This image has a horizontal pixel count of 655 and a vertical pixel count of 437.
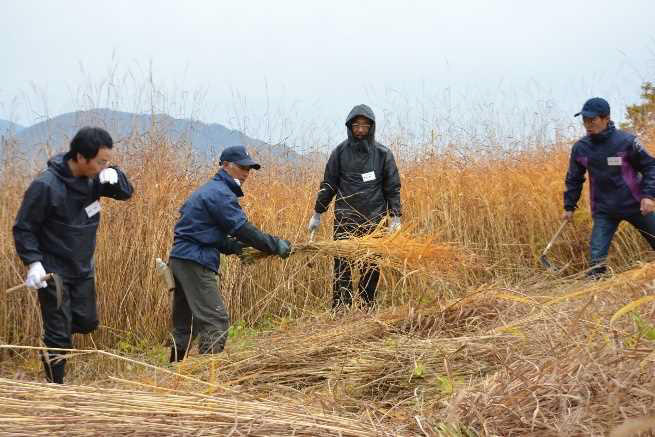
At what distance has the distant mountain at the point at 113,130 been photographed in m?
5.44

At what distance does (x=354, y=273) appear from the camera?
487cm

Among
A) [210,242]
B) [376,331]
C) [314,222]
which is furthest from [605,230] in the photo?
[210,242]

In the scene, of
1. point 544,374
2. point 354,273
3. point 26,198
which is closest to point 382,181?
point 354,273

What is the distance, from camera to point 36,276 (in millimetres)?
3531

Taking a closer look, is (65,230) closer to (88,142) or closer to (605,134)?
(88,142)

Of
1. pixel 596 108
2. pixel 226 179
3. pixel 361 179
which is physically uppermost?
pixel 596 108

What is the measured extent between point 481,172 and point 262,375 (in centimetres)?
433

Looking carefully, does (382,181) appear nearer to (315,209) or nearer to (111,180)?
(315,209)

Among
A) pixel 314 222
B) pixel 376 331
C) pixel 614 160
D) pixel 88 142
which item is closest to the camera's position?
pixel 376 331

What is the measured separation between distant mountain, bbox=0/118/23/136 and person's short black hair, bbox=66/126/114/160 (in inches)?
74.5

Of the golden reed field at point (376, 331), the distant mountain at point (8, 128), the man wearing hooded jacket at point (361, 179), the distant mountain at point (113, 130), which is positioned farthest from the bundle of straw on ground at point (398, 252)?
the distant mountain at point (8, 128)

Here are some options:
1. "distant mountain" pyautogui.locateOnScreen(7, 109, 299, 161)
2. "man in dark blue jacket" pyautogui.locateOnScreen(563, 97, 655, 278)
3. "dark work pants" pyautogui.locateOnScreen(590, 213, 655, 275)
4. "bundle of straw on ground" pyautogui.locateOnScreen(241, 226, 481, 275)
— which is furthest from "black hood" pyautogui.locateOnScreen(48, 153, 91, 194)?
"dark work pants" pyautogui.locateOnScreen(590, 213, 655, 275)

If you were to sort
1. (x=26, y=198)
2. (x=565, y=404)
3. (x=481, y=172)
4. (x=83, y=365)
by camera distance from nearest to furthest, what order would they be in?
(x=565, y=404) → (x=26, y=198) → (x=83, y=365) → (x=481, y=172)

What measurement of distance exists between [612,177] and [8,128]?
4.57 meters
